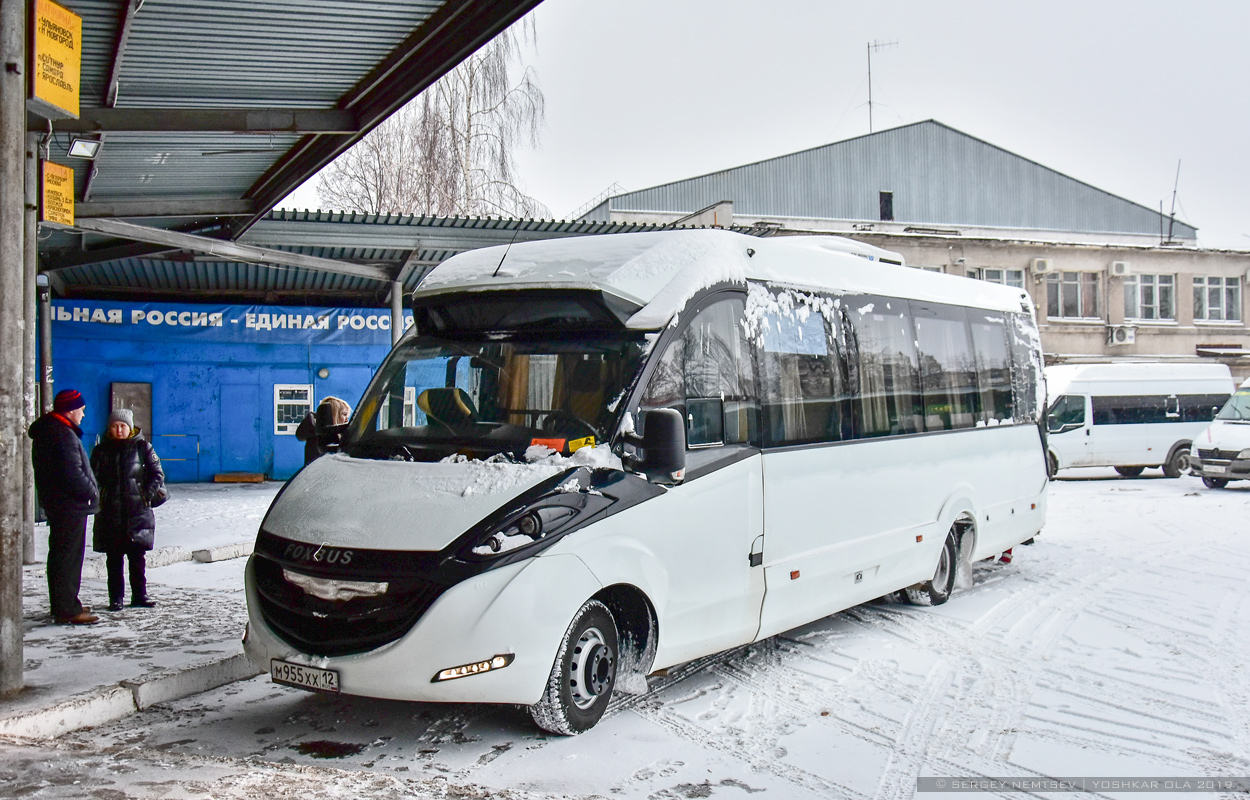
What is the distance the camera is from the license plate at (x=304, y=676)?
15.7ft

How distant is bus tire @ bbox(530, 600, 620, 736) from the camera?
493 cm

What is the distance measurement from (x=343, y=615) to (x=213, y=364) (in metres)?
16.5

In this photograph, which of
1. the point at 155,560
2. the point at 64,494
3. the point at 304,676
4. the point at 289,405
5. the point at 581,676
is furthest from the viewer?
the point at 289,405

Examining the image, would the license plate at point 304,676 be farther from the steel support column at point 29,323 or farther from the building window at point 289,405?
the building window at point 289,405

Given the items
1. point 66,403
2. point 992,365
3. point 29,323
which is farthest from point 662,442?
point 29,323

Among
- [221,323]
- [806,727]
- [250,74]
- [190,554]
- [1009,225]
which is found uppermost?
[1009,225]

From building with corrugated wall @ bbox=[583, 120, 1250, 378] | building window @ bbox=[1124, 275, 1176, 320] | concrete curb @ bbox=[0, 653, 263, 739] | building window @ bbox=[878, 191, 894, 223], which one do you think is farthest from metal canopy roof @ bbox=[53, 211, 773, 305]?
building window @ bbox=[878, 191, 894, 223]

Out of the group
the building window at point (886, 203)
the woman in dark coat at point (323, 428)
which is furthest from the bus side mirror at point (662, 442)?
the building window at point (886, 203)

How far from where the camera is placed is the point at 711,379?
5.89 metres

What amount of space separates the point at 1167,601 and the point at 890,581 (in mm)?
2900

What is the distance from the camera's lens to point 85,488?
281 inches

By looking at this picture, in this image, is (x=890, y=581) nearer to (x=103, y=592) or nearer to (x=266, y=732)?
(x=266, y=732)

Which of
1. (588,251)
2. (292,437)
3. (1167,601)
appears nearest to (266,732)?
(588,251)

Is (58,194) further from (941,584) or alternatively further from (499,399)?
(941,584)
